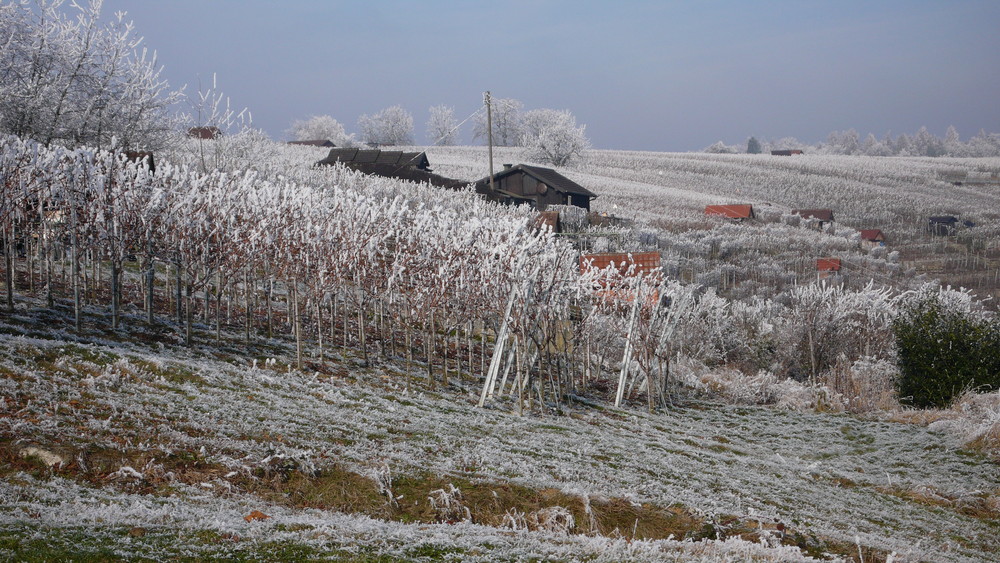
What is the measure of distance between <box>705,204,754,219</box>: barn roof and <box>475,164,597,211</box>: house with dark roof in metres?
15.3

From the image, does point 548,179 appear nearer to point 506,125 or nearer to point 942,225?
point 942,225

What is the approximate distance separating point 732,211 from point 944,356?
166ft

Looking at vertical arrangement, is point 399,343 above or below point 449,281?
below

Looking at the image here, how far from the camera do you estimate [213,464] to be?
31.0 ft

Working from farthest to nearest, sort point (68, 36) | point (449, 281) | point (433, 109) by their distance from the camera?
point (433, 109), point (68, 36), point (449, 281)

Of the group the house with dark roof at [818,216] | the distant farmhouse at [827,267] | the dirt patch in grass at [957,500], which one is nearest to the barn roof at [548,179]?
the distant farmhouse at [827,267]

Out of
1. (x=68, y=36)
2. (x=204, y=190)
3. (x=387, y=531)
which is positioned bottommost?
(x=387, y=531)

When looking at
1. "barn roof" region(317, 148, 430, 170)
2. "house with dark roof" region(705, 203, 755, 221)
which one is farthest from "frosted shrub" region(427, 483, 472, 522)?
"house with dark roof" region(705, 203, 755, 221)

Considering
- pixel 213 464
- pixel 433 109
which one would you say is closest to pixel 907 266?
pixel 213 464

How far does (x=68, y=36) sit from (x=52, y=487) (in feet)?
84.5

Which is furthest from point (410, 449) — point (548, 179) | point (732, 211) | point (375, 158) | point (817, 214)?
point (817, 214)

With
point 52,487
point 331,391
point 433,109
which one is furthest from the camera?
point 433,109

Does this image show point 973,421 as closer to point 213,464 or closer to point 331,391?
point 331,391

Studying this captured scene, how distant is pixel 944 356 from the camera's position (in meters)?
24.5
